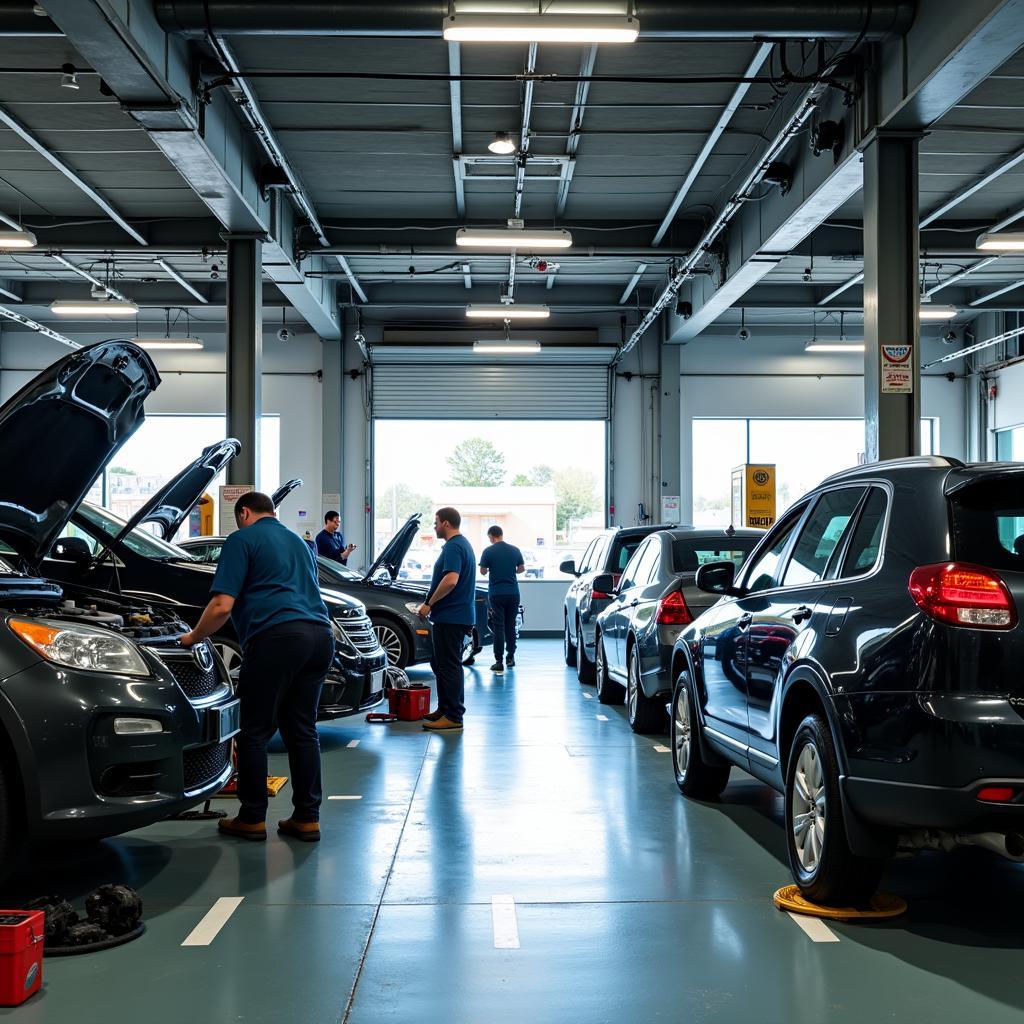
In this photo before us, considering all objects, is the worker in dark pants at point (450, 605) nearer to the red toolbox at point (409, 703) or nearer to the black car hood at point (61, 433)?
the red toolbox at point (409, 703)

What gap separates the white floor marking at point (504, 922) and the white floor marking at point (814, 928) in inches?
41.0

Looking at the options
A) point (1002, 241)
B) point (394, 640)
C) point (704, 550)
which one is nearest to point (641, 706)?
point (704, 550)

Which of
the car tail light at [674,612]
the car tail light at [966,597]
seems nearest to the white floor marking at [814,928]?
the car tail light at [966,597]

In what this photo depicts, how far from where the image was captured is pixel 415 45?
10227 mm

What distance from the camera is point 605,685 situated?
11086 millimetres

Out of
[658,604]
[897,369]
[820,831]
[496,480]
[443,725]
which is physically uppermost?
[897,369]

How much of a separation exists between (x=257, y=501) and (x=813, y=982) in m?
3.49

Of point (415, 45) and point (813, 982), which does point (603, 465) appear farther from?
point (813, 982)

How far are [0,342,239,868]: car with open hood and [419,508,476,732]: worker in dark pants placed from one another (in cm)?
355

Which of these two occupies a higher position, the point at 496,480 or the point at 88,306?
the point at 88,306

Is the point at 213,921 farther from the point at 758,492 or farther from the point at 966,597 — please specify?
the point at 758,492

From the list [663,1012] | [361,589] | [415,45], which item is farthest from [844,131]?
[663,1012]

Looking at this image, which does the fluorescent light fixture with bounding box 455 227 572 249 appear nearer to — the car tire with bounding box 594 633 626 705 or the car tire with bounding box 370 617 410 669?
the car tire with bounding box 370 617 410 669

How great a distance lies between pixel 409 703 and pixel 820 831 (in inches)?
237
